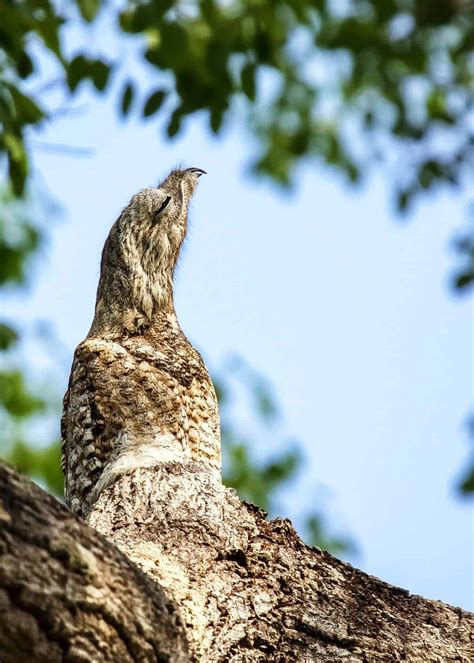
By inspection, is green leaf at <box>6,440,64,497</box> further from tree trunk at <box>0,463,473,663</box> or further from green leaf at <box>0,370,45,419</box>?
tree trunk at <box>0,463,473,663</box>

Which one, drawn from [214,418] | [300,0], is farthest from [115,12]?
[214,418]

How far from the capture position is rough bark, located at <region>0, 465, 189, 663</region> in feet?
7.66

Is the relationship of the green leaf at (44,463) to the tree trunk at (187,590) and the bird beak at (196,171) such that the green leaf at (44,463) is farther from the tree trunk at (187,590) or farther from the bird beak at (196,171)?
the tree trunk at (187,590)

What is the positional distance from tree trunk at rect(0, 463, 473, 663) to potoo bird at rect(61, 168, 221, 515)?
0.46 metres

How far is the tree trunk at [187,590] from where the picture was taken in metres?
A: 2.39

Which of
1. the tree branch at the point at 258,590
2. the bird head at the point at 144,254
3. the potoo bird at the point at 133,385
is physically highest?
the bird head at the point at 144,254

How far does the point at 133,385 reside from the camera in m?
4.94

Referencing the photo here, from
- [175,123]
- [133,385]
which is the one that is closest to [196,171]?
[133,385]

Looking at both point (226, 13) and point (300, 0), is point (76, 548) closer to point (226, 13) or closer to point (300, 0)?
point (300, 0)

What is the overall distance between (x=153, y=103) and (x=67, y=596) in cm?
224

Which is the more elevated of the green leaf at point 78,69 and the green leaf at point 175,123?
the green leaf at point 175,123

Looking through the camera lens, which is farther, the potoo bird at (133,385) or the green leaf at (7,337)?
the potoo bird at (133,385)

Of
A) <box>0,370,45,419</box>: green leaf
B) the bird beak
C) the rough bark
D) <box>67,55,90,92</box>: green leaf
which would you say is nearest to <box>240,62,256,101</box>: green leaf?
<box>67,55,90,92</box>: green leaf

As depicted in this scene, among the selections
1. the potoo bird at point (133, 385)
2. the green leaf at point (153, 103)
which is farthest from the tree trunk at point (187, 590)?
the green leaf at point (153, 103)
